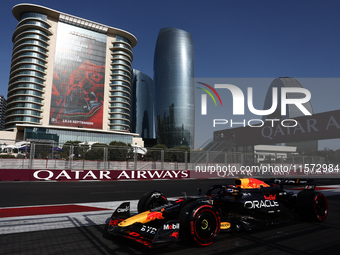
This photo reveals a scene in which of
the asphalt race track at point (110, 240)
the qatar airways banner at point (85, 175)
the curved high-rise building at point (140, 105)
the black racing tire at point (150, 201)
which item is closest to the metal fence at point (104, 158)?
the qatar airways banner at point (85, 175)

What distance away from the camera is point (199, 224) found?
3.65 m

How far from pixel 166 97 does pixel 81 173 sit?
9573 centimetres

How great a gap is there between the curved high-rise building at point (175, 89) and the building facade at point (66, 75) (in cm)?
3361

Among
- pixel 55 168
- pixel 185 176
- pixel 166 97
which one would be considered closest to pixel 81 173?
pixel 55 168

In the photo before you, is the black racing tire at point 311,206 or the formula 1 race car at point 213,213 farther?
the black racing tire at point 311,206

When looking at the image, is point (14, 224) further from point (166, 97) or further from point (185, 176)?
point (166, 97)

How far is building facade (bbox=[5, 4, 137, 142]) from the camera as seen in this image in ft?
213

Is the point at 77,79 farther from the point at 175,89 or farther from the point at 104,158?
the point at 104,158

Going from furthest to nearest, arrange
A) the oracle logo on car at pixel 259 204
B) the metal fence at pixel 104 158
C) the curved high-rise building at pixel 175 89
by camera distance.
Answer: the curved high-rise building at pixel 175 89 → the metal fence at pixel 104 158 → the oracle logo on car at pixel 259 204

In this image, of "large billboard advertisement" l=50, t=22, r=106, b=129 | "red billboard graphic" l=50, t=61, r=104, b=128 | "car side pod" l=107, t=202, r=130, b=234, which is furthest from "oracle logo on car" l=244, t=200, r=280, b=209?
"red billboard graphic" l=50, t=61, r=104, b=128

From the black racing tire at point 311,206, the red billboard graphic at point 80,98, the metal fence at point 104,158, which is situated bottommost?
the black racing tire at point 311,206

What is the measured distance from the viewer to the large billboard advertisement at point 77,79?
6869 centimetres

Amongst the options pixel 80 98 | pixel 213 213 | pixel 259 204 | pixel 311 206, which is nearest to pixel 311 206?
pixel 311 206

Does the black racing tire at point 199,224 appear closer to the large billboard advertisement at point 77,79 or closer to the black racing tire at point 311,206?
the black racing tire at point 311,206
